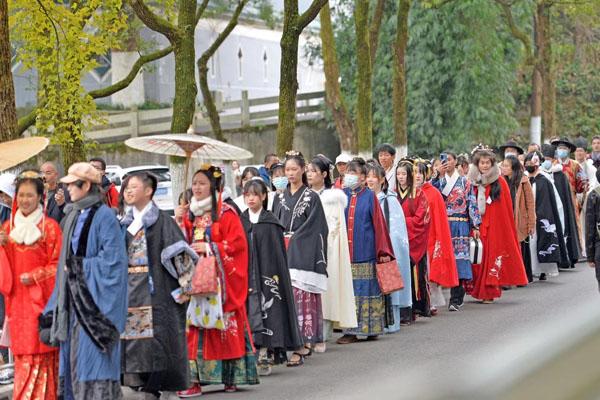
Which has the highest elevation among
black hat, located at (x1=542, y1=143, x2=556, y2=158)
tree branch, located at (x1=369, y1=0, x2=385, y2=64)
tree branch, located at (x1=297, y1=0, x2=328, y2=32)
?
tree branch, located at (x1=369, y1=0, x2=385, y2=64)

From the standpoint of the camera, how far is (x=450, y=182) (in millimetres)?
15461

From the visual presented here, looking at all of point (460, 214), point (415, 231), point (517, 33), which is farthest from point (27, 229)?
point (517, 33)

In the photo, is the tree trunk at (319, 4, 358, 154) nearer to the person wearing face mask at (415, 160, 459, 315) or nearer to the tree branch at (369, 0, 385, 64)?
the tree branch at (369, 0, 385, 64)

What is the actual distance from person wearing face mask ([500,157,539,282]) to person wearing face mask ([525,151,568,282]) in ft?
2.21

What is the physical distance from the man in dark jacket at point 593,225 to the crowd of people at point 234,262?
0.02m

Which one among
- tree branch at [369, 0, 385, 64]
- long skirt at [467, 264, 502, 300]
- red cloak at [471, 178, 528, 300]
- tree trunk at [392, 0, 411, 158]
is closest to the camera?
long skirt at [467, 264, 502, 300]

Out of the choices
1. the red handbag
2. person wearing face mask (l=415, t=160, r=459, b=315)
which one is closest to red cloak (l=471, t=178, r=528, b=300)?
person wearing face mask (l=415, t=160, r=459, b=315)

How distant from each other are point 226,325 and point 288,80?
9.33 metres

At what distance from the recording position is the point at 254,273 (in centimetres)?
1028

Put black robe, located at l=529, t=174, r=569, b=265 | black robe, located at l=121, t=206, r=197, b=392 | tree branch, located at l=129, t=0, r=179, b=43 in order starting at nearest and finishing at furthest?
black robe, located at l=121, t=206, r=197, b=392 → tree branch, located at l=129, t=0, r=179, b=43 → black robe, located at l=529, t=174, r=569, b=265

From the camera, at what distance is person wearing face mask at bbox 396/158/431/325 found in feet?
46.7

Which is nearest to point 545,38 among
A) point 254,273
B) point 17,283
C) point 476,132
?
point 476,132

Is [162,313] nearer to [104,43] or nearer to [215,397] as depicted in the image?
[215,397]

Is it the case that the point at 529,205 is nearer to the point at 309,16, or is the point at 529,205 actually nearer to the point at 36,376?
the point at 309,16
